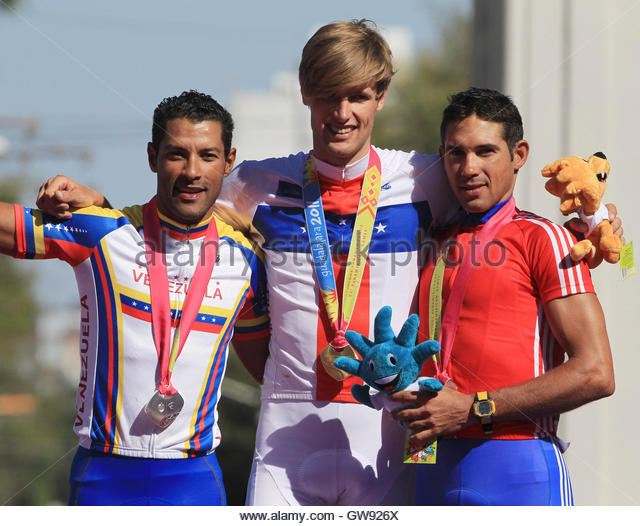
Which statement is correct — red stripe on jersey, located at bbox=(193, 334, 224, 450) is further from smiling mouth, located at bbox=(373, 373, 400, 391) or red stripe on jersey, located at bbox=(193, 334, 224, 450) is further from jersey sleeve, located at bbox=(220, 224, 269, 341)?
smiling mouth, located at bbox=(373, 373, 400, 391)

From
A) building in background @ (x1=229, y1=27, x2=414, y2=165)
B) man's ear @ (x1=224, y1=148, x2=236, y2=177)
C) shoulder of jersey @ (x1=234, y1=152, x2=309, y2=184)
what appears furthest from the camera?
building in background @ (x1=229, y1=27, x2=414, y2=165)

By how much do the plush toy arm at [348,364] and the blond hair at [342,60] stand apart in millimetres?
1031

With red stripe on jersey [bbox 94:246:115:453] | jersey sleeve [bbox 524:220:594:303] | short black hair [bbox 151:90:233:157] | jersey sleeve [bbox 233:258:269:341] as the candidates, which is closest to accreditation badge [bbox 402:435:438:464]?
jersey sleeve [bbox 524:220:594:303]

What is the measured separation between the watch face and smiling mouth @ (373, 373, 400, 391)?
302 mm

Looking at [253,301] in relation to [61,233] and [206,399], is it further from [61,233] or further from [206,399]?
[61,233]

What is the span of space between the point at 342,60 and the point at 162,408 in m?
1.45

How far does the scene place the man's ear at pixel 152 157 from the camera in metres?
3.30

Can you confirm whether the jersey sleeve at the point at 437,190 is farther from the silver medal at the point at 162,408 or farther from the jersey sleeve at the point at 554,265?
the silver medal at the point at 162,408

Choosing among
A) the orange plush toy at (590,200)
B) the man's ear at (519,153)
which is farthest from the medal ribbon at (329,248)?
the orange plush toy at (590,200)

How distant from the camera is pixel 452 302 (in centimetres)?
318

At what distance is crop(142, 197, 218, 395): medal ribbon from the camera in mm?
3119

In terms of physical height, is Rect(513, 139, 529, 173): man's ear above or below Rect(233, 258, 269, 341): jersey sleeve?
above

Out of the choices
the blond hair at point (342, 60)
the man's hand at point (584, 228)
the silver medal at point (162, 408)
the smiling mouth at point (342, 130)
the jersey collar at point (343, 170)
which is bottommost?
the silver medal at point (162, 408)
